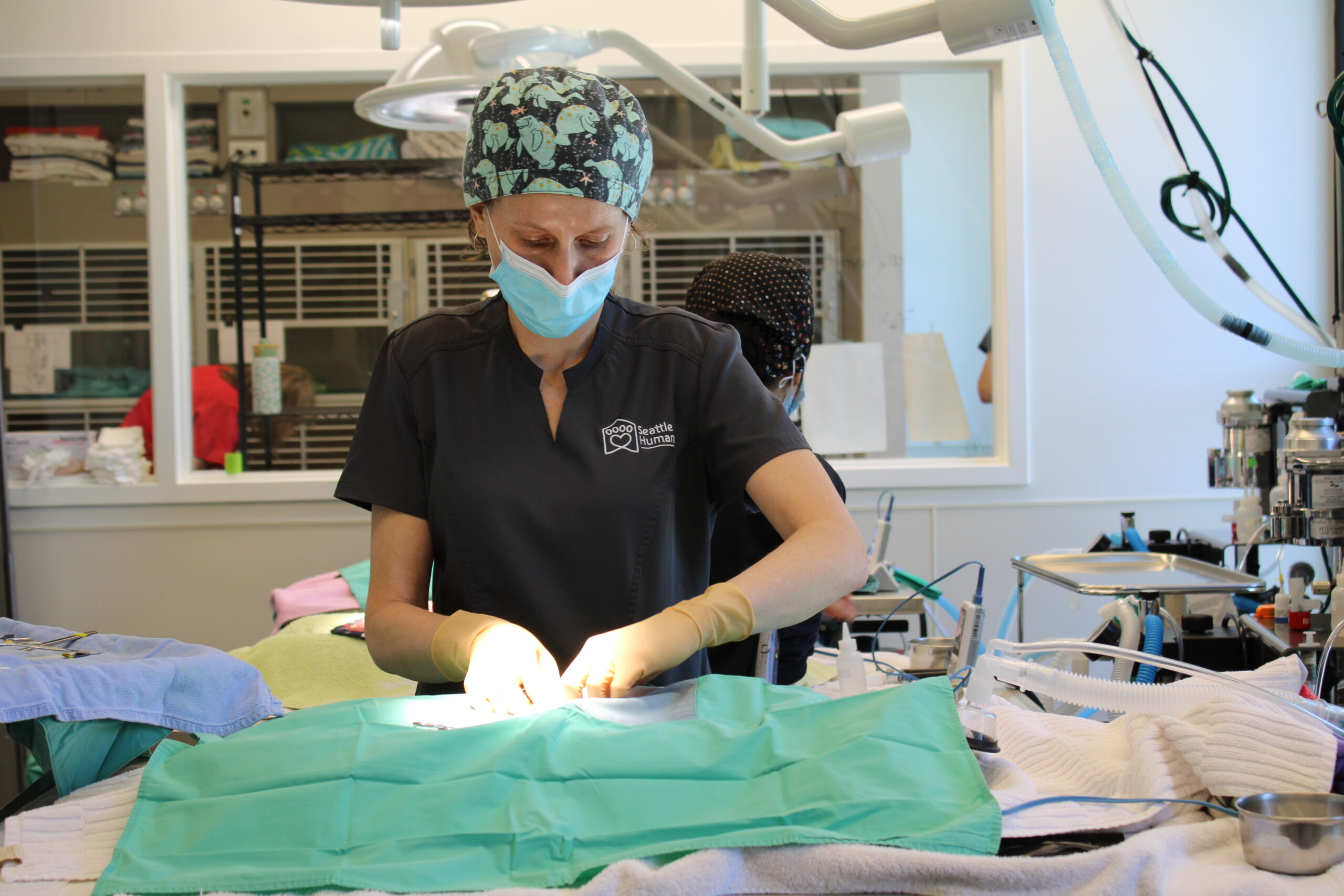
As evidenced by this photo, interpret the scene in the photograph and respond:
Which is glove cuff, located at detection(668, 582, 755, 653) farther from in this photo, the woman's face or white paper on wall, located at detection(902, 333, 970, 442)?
white paper on wall, located at detection(902, 333, 970, 442)

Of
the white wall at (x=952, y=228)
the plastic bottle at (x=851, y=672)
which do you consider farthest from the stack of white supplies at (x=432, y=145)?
the plastic bottle at (x=851, y=672)

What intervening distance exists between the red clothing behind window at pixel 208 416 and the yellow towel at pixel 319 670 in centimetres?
196

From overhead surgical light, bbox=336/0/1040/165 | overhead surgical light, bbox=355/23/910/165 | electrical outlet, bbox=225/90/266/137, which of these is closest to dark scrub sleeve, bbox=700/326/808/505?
overhead surgical light, bbox=336/0/1040/165

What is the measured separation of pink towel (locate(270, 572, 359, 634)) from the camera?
2543 millimetres

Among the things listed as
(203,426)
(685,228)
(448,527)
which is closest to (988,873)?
(448,527)

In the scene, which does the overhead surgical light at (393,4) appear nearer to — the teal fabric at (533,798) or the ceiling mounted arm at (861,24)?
the ceiling mounted arm at (861,24)

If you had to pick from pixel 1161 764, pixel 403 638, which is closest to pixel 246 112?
pixel 403 638

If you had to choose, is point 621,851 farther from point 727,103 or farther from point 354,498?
point 727,103

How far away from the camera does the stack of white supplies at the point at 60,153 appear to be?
3883 millimetres

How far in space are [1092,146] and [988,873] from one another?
3.28 feet

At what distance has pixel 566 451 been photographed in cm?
129

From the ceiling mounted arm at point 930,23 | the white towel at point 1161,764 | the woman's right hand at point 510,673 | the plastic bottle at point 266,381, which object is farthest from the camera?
the plastic bottle at point 266,381

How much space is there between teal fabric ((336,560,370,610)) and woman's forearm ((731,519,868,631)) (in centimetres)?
160

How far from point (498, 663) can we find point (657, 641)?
0.17m
